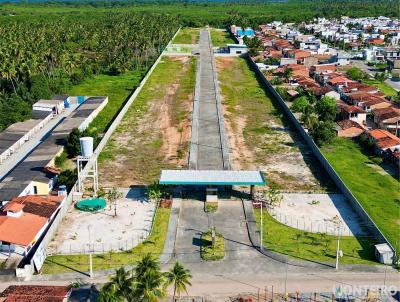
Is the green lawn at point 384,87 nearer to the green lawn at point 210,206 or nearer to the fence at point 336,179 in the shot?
the fence at point 336,179

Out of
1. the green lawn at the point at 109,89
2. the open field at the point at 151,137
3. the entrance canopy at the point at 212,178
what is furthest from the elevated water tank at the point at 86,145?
the green lawn at the point at 109,89

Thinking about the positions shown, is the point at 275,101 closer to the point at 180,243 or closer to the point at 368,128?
the point at 368,128

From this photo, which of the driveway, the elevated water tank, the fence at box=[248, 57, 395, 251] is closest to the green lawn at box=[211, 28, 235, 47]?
the fence at box=[248, 57, 395, 251]

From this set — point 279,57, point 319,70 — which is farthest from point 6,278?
point 279,57

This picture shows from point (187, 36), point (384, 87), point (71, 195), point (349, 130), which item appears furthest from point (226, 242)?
point (187, 36)

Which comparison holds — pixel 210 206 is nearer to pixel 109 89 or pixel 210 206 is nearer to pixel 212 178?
pixel 212 178

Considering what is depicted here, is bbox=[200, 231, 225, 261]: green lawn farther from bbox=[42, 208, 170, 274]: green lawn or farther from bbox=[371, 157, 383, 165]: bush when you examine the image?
bbox=[371, 157, 383, 165]: bush

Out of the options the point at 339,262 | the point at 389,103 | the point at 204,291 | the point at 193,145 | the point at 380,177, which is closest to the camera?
the point at 204,291
